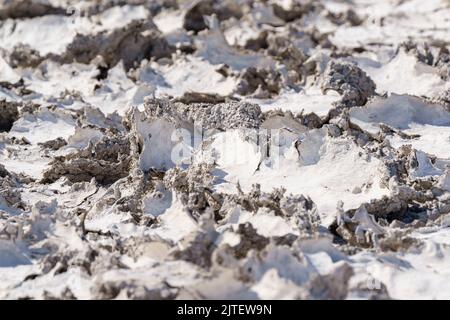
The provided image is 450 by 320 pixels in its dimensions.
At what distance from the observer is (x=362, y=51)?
5.29m

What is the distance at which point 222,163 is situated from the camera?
3330mm

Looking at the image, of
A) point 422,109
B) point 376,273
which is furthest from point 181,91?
point 376,273

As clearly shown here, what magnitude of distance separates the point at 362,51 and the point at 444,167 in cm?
215

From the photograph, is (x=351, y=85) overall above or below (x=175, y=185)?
above

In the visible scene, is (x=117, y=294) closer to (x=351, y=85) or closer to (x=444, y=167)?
(x=444, y=167)

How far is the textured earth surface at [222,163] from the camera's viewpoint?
241cm

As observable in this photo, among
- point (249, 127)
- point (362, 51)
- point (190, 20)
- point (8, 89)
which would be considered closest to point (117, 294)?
point (249, 127)

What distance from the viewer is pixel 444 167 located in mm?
3260

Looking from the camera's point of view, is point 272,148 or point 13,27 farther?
point 13,27

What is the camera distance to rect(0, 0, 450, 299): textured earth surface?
2.41 m

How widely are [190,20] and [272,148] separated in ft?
9.13
